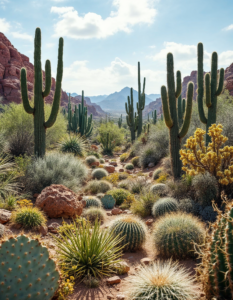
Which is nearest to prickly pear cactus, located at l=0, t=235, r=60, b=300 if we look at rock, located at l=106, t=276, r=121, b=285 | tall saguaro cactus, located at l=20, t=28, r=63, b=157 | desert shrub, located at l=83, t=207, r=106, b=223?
rock, located at l=106, t=276, r=121, b=285

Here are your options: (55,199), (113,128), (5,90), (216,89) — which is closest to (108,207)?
(55,199)

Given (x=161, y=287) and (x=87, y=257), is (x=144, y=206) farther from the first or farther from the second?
(x=161, y=287)

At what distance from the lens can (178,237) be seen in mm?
5184

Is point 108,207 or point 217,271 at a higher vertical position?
point 217,271

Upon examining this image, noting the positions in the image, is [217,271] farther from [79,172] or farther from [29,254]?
[79,172]

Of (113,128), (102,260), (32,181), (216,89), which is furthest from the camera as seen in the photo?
(113,128)

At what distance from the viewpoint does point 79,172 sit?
1158cm

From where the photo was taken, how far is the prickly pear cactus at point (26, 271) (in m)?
2.84

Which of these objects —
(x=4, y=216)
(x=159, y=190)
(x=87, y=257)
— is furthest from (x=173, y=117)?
(x=87, y=257)

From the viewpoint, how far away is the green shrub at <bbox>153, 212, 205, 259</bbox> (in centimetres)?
511

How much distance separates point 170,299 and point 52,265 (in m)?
1.52

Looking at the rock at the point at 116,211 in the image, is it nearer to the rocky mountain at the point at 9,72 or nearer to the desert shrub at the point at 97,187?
the desert shrub at the point at 97,187

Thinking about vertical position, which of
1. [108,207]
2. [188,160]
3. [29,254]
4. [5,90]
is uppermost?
[5,90]

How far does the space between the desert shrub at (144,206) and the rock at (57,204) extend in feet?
6.25
